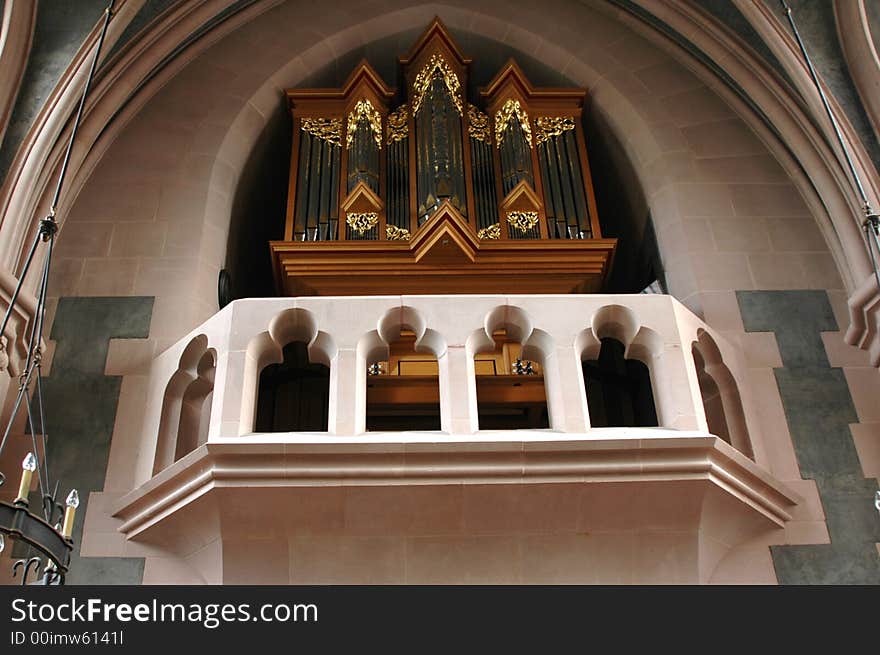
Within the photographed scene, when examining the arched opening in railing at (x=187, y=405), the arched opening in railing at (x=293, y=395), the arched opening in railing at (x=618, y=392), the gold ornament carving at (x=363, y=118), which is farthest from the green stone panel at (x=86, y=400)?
the arched opening in railing at (x=618, y=392)

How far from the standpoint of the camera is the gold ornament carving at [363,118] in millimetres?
8875

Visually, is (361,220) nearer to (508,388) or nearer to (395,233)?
(395,233)

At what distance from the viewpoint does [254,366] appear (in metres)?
6.12

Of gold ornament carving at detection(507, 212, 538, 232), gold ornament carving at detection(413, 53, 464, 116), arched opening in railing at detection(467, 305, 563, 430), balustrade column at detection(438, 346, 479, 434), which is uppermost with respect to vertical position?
gold ornament carving at detection(413, 53, 464, 116)

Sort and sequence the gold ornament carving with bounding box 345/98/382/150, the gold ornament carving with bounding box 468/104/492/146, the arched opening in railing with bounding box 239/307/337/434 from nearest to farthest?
the arched opening in railing with bounding box 239/307/337/434 < the gold ornament carving with bounding box 345/98/382/150 < the gold ornament carving with bounding box 468/104/492/146

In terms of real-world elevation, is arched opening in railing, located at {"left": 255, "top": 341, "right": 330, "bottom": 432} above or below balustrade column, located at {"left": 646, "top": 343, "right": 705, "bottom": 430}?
above

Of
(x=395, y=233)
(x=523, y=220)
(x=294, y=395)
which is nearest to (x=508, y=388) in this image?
A: (x=523, y=220)

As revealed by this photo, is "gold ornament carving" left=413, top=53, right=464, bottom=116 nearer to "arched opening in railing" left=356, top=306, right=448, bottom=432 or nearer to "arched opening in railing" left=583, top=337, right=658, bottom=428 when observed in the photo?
"arched opening in railing" left=356, top=306, right=448, bottom=432

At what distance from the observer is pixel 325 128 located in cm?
905

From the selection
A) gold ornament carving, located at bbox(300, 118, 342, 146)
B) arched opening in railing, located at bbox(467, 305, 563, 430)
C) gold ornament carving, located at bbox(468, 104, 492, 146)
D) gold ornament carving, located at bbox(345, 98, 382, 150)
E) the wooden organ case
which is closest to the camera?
arched opening in railing, located at bbox(467, 305, 563, 430)

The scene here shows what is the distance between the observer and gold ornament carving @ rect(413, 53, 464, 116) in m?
9.14

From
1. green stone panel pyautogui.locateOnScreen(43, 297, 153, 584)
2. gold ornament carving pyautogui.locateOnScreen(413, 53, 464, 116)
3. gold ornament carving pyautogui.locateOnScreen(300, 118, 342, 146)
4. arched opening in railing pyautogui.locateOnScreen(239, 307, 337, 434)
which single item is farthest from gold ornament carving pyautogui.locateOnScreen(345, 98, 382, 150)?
green stone panel pyautogui.locateOnScreen(43, 297, 153, 584)

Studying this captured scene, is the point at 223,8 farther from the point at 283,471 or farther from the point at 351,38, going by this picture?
the point at 283,471

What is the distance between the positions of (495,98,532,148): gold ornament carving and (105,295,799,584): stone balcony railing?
3.04 m
